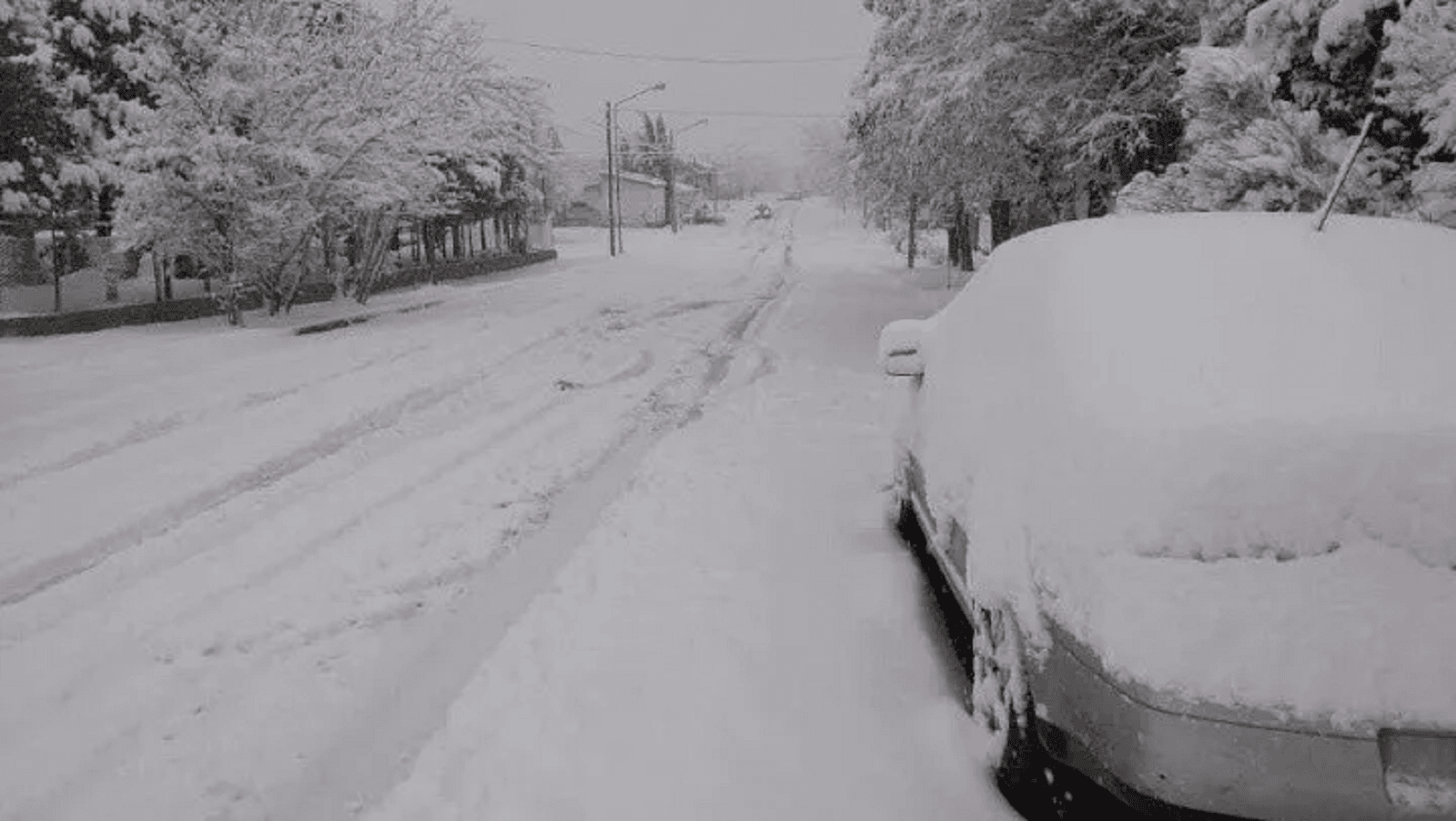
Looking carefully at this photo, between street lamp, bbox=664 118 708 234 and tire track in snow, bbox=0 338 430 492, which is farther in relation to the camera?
street lamp, bbox=664 118 708 234

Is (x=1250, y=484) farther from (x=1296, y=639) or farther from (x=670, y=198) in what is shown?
(x=670, y=198)

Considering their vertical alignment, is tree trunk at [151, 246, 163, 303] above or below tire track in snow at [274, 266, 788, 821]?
above

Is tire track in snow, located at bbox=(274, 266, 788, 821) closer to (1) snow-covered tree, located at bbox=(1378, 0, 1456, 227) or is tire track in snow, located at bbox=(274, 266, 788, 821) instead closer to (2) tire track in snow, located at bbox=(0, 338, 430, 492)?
(2) tire track in snow, located at bbox=(0, 338, 430, 492)

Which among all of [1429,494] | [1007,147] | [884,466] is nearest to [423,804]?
[1429,494]

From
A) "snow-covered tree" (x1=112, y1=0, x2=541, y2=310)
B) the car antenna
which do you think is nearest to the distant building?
"snow-covered tree" (x1=112, y1=0, x2=541, y2=310)

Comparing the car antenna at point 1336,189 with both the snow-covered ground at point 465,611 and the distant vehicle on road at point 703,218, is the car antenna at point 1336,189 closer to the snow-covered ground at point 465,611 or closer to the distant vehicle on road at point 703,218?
the snow-covered ground at point 465,611

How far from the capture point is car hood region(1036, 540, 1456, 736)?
231cm

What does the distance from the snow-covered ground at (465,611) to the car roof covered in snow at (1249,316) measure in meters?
1.47

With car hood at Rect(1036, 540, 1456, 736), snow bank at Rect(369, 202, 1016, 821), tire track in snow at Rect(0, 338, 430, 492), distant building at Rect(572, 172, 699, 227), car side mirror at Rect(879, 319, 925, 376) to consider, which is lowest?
snow bank at Rect(369, 202, 1016, 821)

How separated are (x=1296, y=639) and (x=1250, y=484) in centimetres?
37

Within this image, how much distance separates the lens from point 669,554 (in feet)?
18.0

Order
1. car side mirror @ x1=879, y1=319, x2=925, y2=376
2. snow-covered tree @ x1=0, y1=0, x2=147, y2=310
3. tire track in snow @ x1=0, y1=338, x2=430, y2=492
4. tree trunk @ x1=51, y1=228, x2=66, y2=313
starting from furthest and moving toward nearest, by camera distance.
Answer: tree trunk @ x1=51, y1=228, x2=66, y2=313, snow-covered tree @ x1=0, y1=0, x2=147, y2=310, tire track in snow @ x1=0, y1=338, x2=430, y2=492, car side mirror @ x1=879, y1=319, x2=925, y2=376

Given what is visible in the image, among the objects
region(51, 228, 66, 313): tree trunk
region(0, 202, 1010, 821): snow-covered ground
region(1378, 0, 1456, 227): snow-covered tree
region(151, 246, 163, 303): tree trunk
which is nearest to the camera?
region(0, 202, 1010, 821): snow-covered ground

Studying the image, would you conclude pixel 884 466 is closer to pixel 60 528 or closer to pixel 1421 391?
pixel 1421 391
